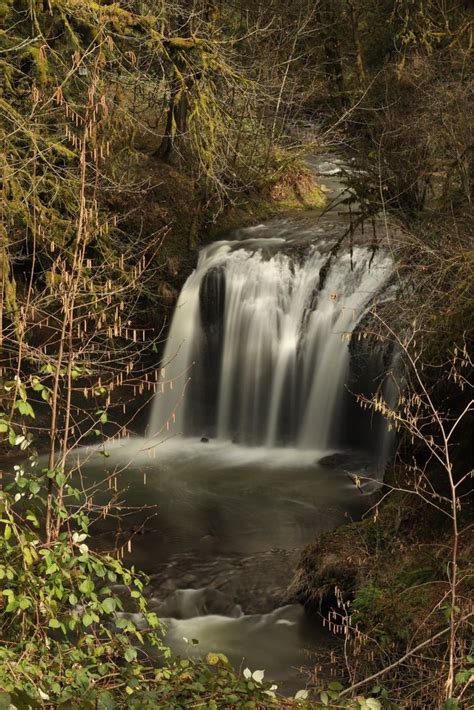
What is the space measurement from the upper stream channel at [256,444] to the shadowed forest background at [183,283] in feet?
1.11

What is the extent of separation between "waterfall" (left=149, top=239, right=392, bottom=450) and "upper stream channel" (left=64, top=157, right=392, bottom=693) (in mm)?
20

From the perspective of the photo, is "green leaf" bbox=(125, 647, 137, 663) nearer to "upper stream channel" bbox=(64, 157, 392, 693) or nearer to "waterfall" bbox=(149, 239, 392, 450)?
"upper stream channel" bbox=(64, 157, 392, 693)

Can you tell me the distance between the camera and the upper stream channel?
8359mm

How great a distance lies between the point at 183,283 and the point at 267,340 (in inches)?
75.7

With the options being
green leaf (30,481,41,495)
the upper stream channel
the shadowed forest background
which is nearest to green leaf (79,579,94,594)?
the shadowed forest background

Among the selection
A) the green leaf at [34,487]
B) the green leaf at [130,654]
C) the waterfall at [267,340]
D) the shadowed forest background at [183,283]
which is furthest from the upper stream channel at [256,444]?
the green leaf at [34,487]

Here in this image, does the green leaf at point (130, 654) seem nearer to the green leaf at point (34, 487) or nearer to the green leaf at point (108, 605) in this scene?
the green leaf at point (108, 605)

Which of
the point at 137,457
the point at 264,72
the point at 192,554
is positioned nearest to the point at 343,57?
the point at 264,72

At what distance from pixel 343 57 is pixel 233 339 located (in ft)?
24.0

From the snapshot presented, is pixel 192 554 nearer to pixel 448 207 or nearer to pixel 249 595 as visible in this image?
pixel 249 595

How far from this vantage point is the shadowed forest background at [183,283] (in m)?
4.64

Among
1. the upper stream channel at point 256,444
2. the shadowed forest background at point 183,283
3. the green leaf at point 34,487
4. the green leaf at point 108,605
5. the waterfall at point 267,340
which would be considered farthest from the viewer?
the waterfall at point 267,340

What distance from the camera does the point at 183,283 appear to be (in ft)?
49.6

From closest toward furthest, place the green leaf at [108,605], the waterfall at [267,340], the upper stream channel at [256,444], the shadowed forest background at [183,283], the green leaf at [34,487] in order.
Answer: the green leaf at [108,605], the green leaf at [34,487], the shadowed forest background at [183,283], the upper stream channel at [256,444], the waterfall at [267,340]
